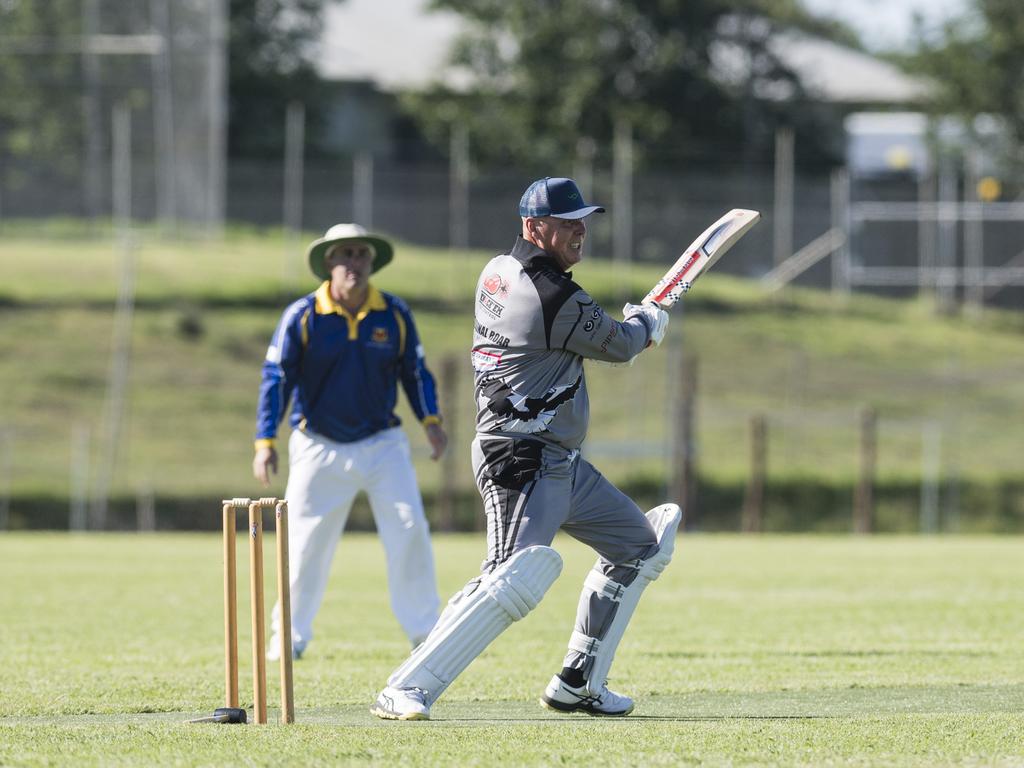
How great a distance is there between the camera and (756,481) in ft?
87.9

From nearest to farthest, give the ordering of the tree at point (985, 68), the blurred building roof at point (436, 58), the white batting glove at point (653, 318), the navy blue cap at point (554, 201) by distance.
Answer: the navy blue cap at point (554, 201) → the white batting glove at point (653, 318) → the tree at point (985, 68) → the blurred building roof at point (436, 58)

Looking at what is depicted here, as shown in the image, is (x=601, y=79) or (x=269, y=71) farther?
(x=269, y=71)

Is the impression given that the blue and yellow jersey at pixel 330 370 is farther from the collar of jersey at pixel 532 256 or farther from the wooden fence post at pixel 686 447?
the wooden fence post at pixel 686 447

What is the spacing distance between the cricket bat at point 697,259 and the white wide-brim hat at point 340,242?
8.90ft

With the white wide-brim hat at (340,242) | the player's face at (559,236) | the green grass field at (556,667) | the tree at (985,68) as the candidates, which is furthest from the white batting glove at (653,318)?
the tree at (985,68)

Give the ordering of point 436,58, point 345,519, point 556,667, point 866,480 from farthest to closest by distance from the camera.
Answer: point 436,58, point 866,480, point 345,519, point 556,667

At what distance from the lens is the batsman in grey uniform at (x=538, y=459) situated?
6801 millimetres

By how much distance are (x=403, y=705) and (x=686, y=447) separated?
20030 mm

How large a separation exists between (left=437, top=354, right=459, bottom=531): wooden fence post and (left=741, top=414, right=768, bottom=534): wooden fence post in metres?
4.34

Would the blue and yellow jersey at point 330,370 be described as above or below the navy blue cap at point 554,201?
below

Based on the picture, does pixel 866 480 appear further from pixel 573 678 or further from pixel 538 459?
pixel 538 459

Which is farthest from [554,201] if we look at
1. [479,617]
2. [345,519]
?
[345,519]

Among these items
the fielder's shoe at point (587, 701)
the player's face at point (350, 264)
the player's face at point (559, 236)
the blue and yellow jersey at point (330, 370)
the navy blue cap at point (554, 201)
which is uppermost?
the navy blue cap at point (554, 201)

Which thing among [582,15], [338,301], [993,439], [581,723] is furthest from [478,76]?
[581,723]
